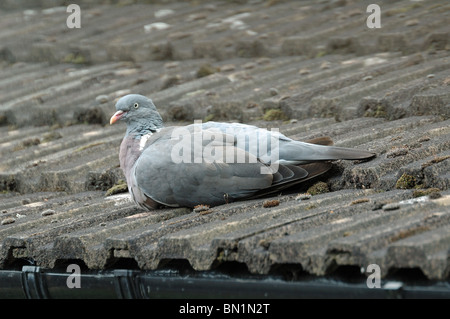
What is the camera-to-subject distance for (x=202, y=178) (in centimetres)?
387

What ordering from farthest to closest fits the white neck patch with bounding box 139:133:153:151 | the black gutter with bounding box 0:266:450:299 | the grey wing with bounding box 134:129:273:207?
the white neck patch with bounding box 139:133:153:151, the grey wing with bounding box 134:129:273:207, the black gutter with bounding box 0:266:450:299

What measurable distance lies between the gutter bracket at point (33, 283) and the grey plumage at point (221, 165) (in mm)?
714

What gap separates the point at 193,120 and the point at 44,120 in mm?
1356

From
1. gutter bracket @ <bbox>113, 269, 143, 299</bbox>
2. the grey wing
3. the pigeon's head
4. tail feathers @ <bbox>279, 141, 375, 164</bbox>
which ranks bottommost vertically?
gutter bracket @ <bbox>113, 269, 143, 299</bbox>

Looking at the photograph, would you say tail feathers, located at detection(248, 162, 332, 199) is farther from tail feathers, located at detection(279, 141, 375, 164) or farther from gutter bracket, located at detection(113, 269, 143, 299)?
gutter bracket, located at detection(113, 269, 143, 299)

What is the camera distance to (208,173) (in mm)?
3867

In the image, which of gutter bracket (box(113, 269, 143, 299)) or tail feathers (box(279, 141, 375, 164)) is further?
tail feathers (box(279, 141, 375, 164))

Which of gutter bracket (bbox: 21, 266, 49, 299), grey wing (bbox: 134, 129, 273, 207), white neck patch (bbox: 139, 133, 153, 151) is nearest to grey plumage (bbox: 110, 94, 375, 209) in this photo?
grey wing (bbox: 134, 129, 273, 207)

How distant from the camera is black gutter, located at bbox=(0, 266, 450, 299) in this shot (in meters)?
2.52

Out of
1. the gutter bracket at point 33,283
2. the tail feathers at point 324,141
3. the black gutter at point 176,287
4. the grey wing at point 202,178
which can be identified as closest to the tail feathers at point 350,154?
the tail feathers at point 324,141

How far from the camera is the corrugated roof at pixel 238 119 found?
2916 millimetres

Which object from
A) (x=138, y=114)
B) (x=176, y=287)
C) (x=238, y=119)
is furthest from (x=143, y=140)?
(x=176, y=287)

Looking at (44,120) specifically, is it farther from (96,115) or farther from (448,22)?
(448,22)

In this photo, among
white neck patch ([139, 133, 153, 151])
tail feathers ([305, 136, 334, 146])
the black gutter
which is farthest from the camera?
white neck patch ([139, 133, 153, 151])
